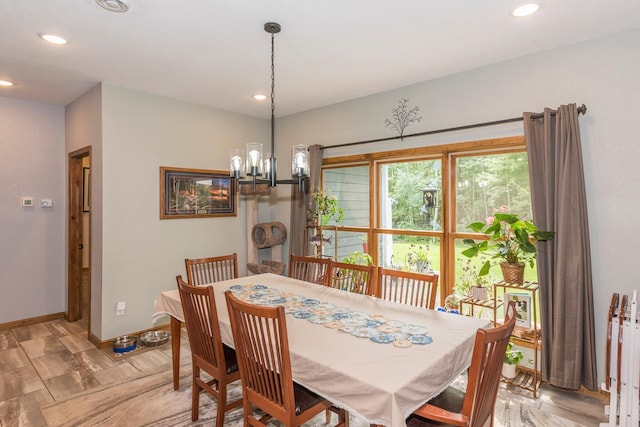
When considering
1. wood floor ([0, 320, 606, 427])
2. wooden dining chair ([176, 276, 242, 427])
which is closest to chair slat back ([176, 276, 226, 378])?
wooden dining chair ([176, 276, 242, 427])

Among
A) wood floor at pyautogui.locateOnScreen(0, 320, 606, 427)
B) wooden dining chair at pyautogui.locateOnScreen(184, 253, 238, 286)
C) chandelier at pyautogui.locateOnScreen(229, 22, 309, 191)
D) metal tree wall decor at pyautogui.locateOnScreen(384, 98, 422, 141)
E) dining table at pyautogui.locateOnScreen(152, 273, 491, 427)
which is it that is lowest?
wood floor at pyautogui.locateOnScreen(0, 320, 606, 427)

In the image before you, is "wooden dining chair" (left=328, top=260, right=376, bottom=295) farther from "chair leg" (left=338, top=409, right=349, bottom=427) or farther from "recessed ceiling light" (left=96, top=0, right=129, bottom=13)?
"recessed ceiling light" (left=96, top=0, right=129, bottom=13)

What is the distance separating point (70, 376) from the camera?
304 cm

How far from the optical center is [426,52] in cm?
288

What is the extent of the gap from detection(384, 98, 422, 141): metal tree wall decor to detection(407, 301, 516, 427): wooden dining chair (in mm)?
2450

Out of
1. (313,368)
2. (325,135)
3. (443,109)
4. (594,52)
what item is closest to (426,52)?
(443,109)

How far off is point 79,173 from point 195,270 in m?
2.50

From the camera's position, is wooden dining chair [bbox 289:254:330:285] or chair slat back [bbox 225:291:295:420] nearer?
chair slat back [bbox 225:291:295:420]

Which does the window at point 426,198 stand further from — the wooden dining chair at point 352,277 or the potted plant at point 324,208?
the wooden dining chair at point 352,277

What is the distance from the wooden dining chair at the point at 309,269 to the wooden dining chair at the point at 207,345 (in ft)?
3.63

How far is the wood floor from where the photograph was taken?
8.19 ft

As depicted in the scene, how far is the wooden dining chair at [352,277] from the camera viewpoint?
9.21 ft

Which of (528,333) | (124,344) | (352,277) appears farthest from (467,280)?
(124,344)

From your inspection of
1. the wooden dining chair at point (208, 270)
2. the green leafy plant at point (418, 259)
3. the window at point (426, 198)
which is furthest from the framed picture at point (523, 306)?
the wooden dining chair at point (208, 270)
